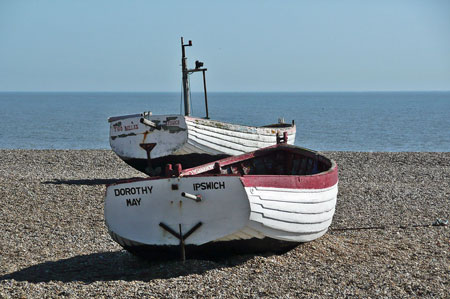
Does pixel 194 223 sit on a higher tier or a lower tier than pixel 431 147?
higher

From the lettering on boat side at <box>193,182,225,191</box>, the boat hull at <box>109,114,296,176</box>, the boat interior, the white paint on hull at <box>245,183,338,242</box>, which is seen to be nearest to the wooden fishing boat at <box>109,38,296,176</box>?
the boat hull at <box>109,114,296,176</box>

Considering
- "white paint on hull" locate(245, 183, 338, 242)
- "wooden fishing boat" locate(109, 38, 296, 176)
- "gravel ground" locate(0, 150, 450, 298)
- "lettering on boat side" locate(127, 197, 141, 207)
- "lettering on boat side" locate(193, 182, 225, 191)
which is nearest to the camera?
"gravel ground" locate(0, 150, 450, 298)

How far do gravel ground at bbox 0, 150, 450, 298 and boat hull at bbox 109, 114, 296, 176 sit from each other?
1297mm

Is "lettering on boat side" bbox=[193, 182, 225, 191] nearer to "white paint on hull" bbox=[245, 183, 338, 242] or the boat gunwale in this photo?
the boat gunwale

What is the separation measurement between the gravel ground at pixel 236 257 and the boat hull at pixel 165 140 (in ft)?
4.25

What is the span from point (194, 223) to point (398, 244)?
4135mm

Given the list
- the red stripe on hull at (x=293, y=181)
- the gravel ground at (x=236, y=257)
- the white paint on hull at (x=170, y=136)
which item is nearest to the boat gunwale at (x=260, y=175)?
the red stripe on hull at (x=293, y=181)

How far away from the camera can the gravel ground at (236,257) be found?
8.14 meters

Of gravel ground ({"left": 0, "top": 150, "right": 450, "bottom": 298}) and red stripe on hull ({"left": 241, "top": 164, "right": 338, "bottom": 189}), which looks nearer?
gravel ground ({"left": 0, "top": 150, "right": 450, "bottom": 298})

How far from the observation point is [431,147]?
145 feet

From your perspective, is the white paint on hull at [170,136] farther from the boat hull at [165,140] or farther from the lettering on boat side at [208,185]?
the lettering on boat side at [208,185]

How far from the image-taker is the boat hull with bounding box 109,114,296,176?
53.3 ft

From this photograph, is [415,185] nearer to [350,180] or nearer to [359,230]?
[350,180]
